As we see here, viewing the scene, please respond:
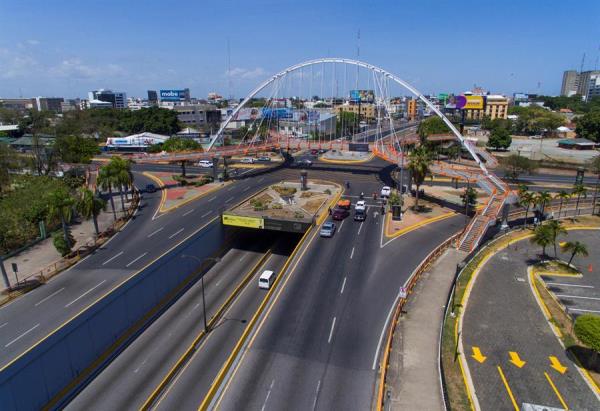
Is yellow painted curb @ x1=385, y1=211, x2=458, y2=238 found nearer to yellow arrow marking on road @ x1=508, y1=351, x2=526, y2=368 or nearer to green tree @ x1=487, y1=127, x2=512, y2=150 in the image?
yellow arrow marking on road @ x1=508, y1=351, x2=526, y2=368

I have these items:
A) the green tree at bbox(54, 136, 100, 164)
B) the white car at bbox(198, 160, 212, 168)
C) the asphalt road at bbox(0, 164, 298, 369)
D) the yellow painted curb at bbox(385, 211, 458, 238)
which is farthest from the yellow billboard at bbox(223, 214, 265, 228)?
the green tree at bbox(54, 136, 100, 164)

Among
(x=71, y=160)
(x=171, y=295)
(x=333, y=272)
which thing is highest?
(x=71, y=160)

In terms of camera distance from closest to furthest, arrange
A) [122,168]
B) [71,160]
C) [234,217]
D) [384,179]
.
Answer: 1. [234,217]
2. [122,168]
3. [384,179]
4. [71,160]

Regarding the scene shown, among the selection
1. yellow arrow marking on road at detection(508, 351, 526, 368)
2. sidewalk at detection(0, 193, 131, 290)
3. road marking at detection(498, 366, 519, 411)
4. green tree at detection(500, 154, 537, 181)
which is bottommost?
road marking at detection(498, 366, 519, 411)

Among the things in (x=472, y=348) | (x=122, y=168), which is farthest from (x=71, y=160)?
(x=472, y=348)

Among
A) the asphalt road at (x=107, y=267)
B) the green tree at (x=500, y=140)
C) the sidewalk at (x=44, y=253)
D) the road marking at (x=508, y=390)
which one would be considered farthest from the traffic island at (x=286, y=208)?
the green tree at (x=500, y=140)

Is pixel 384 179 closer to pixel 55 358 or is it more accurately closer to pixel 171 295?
pixel 171 295

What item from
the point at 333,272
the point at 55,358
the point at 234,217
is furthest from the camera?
the point at 234,217

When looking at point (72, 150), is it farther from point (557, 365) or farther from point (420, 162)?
point (557, 365)
